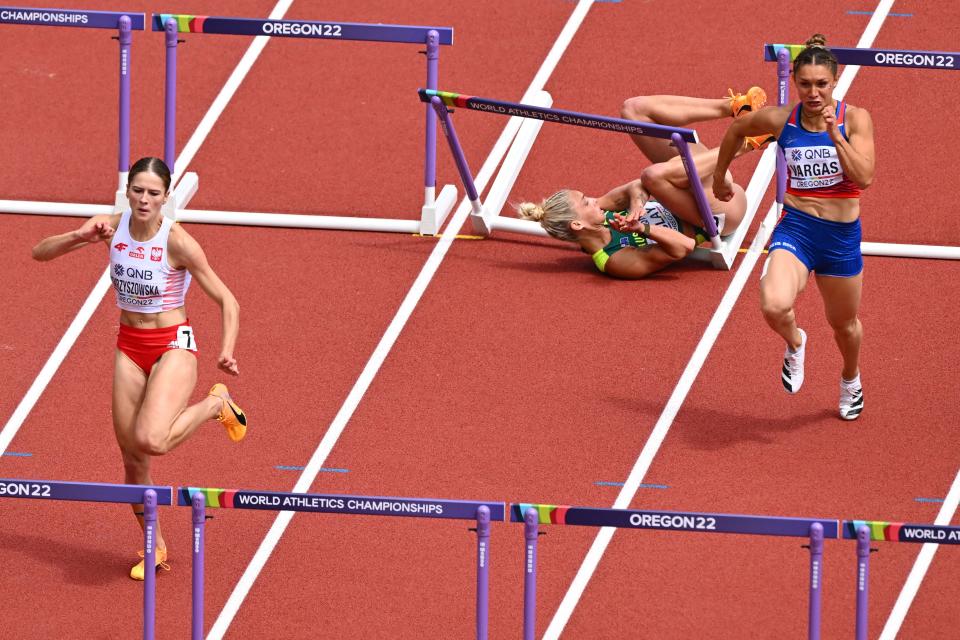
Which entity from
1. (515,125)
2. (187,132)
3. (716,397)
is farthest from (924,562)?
(187,132)

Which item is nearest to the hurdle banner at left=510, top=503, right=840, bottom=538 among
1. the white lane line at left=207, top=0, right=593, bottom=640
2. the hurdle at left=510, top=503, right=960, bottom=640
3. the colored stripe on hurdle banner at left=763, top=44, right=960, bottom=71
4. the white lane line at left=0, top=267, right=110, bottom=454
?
the hurdle at left=510, top=503, right=960, bottom=640

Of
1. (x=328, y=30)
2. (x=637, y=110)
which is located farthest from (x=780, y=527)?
(x=328, y=30)

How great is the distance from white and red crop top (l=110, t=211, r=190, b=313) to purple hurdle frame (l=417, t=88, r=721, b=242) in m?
2.73

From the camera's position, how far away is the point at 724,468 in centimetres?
1095

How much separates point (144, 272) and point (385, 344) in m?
2.34

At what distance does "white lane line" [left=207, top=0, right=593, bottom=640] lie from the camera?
10.2 metres

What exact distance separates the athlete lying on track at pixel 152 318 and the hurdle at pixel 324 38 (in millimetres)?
2869

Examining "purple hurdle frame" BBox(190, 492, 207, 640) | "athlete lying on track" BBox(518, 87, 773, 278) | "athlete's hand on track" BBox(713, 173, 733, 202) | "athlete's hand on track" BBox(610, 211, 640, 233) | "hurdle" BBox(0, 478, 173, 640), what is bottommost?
"purple hurdle frame" BBox(190, 492, 207, 640)

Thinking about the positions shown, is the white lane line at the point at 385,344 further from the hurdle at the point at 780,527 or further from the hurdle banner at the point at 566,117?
the hurdle at the point at 780,527

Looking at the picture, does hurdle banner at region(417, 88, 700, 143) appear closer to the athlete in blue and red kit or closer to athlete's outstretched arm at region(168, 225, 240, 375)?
the athlete in blue and red kit

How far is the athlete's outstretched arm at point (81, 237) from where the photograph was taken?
9.73 m

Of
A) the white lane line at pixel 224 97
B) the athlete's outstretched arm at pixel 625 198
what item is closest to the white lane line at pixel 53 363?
the white lane line at pixel 224 97

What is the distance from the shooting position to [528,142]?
13.7m

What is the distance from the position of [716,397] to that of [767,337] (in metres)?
0.67
